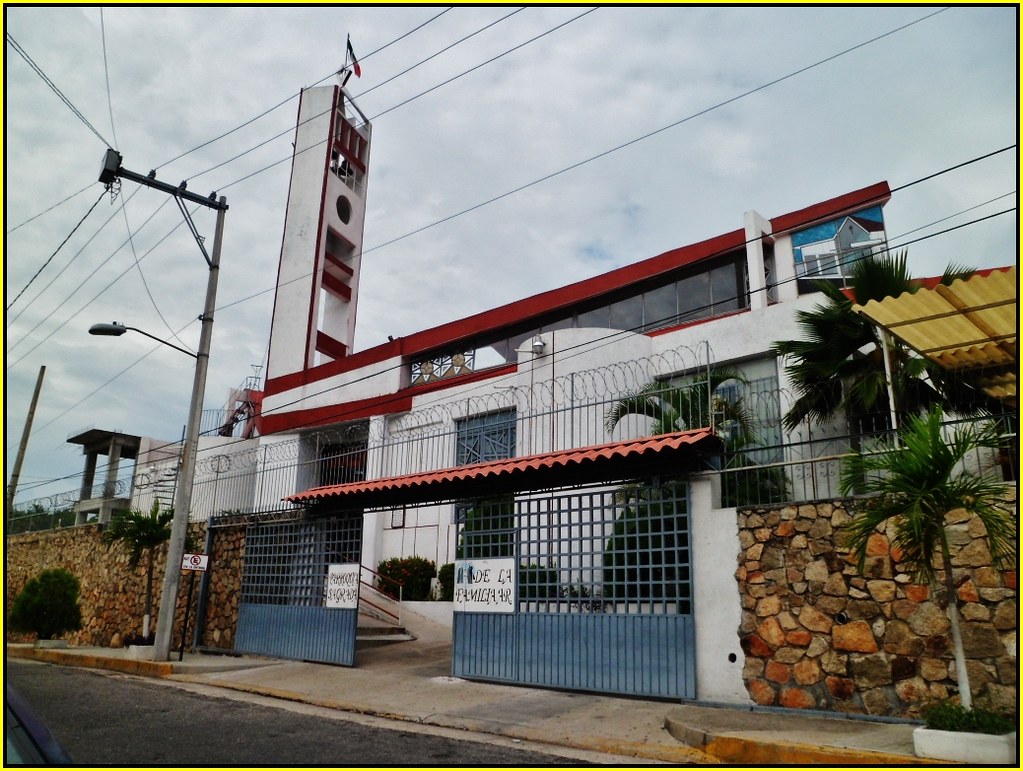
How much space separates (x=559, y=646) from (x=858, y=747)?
4.79 metres

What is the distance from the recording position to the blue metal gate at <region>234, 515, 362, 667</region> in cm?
1410

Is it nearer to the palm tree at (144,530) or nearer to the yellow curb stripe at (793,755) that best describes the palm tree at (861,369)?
the yellow curb stripe at (793,755)

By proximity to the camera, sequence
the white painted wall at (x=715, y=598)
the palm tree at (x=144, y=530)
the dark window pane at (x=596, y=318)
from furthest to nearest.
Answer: the dark window pane at (x=596, y=318) → the palm tree at (x=144, y=530) → the white painted wall at (x=715, y=598)

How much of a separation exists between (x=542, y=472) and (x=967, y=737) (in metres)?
6.40

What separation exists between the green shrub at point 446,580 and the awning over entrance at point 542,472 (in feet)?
20.0

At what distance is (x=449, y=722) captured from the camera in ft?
28.6

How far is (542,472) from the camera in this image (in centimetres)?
1131

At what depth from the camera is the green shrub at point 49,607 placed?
1933 centimetres

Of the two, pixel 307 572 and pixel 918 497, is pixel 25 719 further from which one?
pixel 307 572

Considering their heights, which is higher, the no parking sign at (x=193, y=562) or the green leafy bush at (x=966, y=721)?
the no parking sign at (x=193, y=562)

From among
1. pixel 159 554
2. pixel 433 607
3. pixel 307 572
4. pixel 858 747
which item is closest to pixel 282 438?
pixel 159 554

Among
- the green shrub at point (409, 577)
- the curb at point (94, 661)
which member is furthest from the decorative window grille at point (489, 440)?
the curb at point (94, 661)

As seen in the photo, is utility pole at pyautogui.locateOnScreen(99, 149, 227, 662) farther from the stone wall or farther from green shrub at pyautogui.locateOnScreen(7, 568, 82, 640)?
the stone wall

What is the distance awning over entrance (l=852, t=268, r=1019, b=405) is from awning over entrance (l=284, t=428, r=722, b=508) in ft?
8.27
